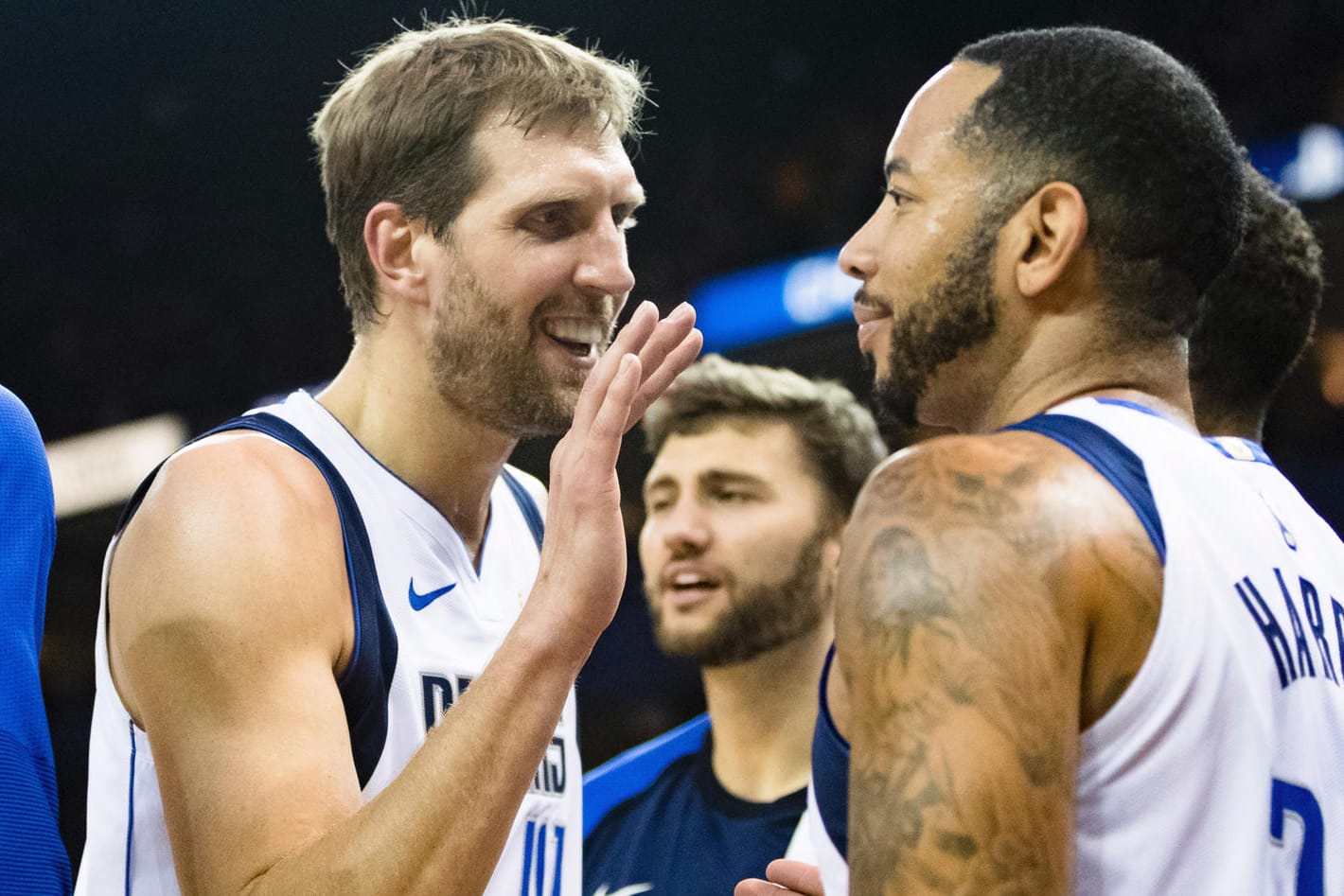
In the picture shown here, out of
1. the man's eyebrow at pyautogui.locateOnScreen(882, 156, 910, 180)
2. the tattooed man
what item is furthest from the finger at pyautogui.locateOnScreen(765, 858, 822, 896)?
the man's eyebrow at pyautogui.locateOnScreen(882, 156, 910, 180)

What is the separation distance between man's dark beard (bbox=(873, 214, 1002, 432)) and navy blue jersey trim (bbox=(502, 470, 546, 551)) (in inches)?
47.6

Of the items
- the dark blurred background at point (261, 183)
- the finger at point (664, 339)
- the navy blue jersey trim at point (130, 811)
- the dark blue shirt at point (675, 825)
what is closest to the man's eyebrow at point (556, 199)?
the finger at point (664, 339)

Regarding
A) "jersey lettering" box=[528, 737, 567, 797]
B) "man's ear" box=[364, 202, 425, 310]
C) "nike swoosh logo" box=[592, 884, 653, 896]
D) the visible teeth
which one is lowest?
"nike swoosh logo" box=[592, 884, 653, 896]

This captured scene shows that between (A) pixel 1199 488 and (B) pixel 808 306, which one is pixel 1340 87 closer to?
(B) pixel 808 306

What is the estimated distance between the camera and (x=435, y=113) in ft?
8.33

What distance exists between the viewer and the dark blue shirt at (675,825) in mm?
3693

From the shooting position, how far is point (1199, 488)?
4.95ft

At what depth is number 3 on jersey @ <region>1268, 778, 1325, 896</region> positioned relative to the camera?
1.43m

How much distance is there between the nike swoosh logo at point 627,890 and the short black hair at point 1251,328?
2.07 meters

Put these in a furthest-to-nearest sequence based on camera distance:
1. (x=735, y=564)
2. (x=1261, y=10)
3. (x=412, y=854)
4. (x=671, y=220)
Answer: (x=671, y=220) → (x=1261, y=10) → (x=735, y=564) → (x=412, y=854)

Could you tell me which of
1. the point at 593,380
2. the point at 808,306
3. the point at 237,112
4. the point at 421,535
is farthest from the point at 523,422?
the point at 237,112

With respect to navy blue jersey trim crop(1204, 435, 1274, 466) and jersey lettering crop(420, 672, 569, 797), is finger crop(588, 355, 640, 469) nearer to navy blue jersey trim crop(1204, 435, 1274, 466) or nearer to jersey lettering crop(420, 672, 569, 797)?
jersey lettering crop(420, 672, 569, 797)

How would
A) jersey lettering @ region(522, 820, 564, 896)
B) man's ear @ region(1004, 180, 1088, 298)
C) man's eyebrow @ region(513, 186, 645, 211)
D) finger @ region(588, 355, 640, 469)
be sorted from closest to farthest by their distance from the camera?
man's ear @ region(1004, 180, 1088, 298) < finger @ region(588, 355, 640, 469) < jersey lettering @ region(522, 820, 564, 896) < man's eyebrow @ region(513, 186, 645, 211)

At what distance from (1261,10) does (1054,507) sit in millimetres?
8165
